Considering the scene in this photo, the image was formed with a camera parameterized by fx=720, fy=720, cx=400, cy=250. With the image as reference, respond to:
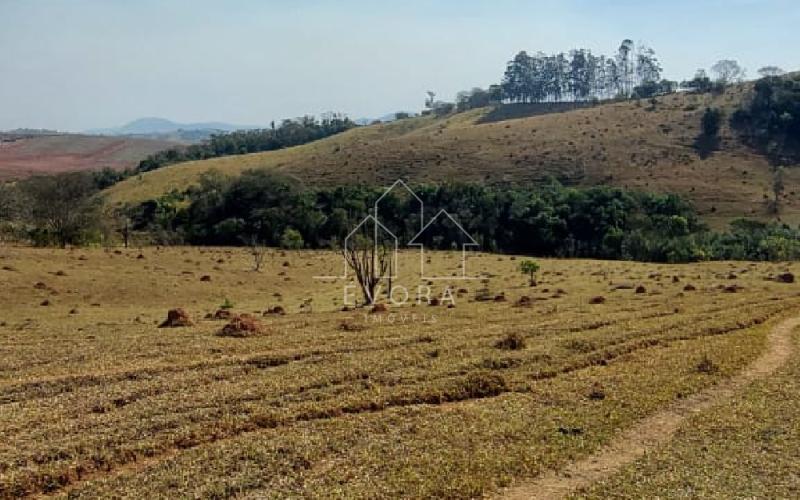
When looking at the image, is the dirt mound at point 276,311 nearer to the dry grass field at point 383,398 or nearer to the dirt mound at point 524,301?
the dry grass field at point 383,398

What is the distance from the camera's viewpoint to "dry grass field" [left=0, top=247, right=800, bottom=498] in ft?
38.5

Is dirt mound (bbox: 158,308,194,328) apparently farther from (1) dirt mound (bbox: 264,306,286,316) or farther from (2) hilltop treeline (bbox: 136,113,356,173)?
(2) hilltop treeline (bbox: 136,113,356,173)

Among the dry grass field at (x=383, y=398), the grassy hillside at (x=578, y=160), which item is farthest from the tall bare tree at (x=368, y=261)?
the grassy hillside at (x=578, y=160)

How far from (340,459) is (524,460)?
125 inches

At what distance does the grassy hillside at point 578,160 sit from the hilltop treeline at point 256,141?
22552 millimetres

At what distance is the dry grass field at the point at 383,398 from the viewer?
1174 cm

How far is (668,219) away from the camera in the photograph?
68188 mm

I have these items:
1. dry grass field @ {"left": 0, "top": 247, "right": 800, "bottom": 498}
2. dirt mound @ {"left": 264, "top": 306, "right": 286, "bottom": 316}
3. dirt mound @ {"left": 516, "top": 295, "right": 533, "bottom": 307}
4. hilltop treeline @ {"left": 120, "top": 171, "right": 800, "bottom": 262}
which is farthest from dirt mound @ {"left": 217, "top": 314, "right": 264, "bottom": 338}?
hilltop treeline @ {"left": 120, "top": 171, "right": 800, "bottom": 262}

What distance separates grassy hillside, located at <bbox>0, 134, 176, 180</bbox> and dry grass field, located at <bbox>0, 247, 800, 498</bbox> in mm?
109213

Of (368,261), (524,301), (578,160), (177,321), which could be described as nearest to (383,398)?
(177,321)

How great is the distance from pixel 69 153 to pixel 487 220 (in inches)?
5035

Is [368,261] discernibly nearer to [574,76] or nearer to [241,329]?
[241,329]

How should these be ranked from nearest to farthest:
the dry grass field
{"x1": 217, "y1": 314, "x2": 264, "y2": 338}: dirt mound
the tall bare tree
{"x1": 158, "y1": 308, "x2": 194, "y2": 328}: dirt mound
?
1. the dry grass field
2. {"x1": 217, "y1": 314, "x2": 264, "y2": 338}: dirt mound
3. {"x1": 158, "y1": 308, "x2": 194, "y2": 328}: dirt mound
4. the tall bare tree

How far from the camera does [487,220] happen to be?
7500cm
